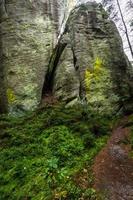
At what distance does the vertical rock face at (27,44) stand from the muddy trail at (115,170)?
672 centimetres

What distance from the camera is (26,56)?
18.9m

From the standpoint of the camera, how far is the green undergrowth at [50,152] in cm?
928

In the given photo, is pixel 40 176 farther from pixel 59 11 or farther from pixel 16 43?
pixel 59 11

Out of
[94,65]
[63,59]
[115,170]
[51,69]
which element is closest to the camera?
[115,170]

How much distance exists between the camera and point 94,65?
58.1ft

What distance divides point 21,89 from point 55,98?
2.34 meters

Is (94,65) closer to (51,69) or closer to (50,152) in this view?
(51,69)

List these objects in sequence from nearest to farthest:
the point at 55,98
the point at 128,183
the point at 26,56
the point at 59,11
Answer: the point at 128,183 → the point at 55,98 → the point at 26,56 → the point at 59,11

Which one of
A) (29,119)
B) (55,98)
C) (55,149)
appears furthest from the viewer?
(55,98)

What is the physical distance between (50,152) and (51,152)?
40mm

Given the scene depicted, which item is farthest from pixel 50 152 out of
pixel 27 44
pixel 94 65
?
pixel 27 44

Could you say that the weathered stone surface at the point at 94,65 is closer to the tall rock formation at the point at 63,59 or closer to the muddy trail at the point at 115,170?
the tall rock formation at the point at 63,59

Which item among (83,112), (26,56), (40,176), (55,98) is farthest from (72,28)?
(40,176)

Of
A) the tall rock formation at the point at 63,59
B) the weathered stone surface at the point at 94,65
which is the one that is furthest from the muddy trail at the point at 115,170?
the tall rock formation at the point at 63,59
